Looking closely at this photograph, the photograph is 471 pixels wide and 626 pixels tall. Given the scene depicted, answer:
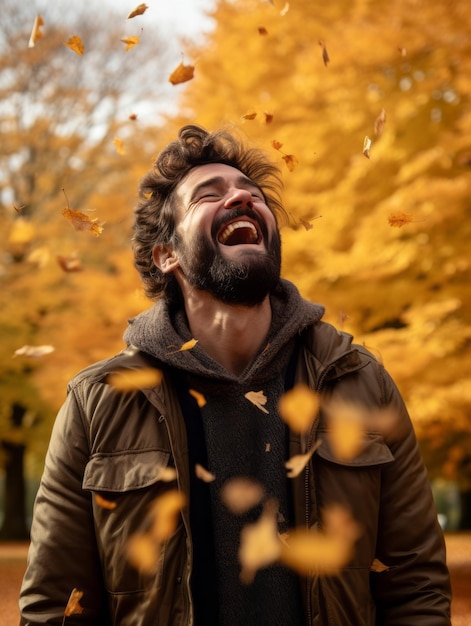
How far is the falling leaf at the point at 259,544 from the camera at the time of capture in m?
2.27

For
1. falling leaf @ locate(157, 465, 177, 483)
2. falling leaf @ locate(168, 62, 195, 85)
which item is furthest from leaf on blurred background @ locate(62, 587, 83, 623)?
falling leaf @ locate(168, 62, 195, 85)

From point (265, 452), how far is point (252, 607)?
0.45m

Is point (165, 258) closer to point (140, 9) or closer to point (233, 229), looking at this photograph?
point (233, 229)

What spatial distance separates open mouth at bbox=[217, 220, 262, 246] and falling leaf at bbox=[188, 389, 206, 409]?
59cm

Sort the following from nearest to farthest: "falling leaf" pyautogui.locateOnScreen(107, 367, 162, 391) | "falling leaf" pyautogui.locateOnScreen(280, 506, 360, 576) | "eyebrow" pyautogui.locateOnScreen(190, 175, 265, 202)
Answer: "falling leaf" pyautogui.locateOnScreen(280, 506, 360, 576), "falling leaf" pyautogui.locateOnScreen(107, 367, 162, 391), "eyebrow" pyautogui.locateOnScreen(190, 175, 265, 202)

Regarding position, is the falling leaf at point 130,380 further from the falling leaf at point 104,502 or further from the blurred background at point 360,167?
the blurred background at point 360,167

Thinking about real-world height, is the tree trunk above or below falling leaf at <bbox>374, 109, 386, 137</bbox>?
below

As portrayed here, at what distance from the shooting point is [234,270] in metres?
2.65

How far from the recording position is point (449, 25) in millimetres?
6867

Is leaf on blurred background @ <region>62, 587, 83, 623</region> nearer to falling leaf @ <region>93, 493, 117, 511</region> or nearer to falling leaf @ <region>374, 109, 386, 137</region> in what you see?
falling leaf @ <region>93, 493, 117, 511</region>

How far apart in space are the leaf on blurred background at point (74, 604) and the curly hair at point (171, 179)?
44.7 inches

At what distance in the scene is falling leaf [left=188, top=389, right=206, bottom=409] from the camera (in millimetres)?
2508

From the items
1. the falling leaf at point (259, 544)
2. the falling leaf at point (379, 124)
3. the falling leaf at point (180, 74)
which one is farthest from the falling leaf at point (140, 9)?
the falling leaf at point (379, 124)

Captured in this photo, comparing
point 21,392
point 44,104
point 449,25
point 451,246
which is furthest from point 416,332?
point 44,104
